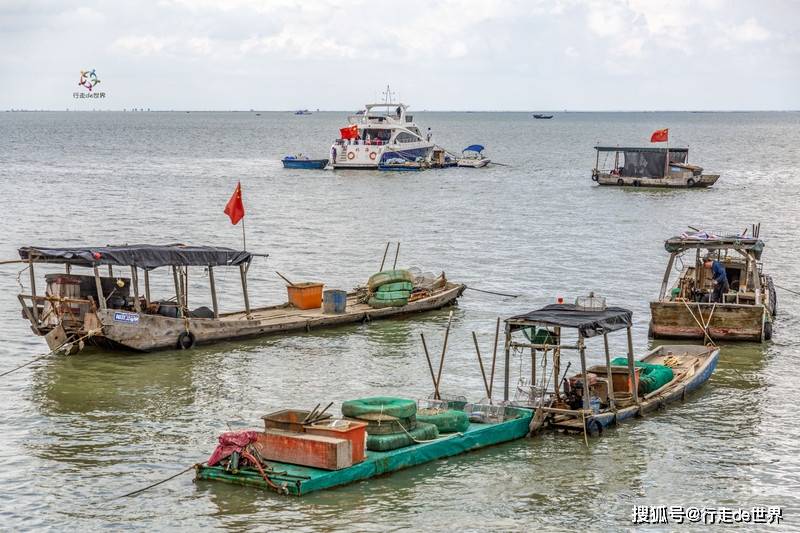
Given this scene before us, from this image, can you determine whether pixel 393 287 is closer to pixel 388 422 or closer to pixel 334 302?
pixel 334 302

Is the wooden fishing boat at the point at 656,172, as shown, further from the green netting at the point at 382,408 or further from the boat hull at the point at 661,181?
the green netting at the point at 382,408

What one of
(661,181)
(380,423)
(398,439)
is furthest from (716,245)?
(661,181)

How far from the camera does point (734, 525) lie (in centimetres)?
1488

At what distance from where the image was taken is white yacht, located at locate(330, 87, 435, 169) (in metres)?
79.7

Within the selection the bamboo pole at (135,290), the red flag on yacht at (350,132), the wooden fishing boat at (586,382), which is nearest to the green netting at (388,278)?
the bamboo pole at (135,290)

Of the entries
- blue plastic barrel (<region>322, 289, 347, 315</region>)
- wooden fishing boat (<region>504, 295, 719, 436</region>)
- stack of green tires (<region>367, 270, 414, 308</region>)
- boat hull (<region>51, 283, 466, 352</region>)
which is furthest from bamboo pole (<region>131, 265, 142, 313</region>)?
wooden fishing boat (<region>504, 295, 719, 436</region>)

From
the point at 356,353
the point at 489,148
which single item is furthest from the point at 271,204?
the point at 489,148

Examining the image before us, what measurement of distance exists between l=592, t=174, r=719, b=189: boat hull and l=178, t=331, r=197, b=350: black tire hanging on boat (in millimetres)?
46205

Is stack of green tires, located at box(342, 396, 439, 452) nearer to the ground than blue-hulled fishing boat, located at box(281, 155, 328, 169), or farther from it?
nearer to the ground

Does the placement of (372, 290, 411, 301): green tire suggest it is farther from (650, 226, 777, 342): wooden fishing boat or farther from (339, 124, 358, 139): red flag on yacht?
(339, 124, 358, 139): red flag on yacht

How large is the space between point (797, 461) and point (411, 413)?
617 centimetres

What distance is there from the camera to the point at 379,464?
1552cm

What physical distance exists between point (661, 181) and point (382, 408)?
53.5 metres

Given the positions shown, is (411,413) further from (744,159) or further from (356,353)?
(744,159)
